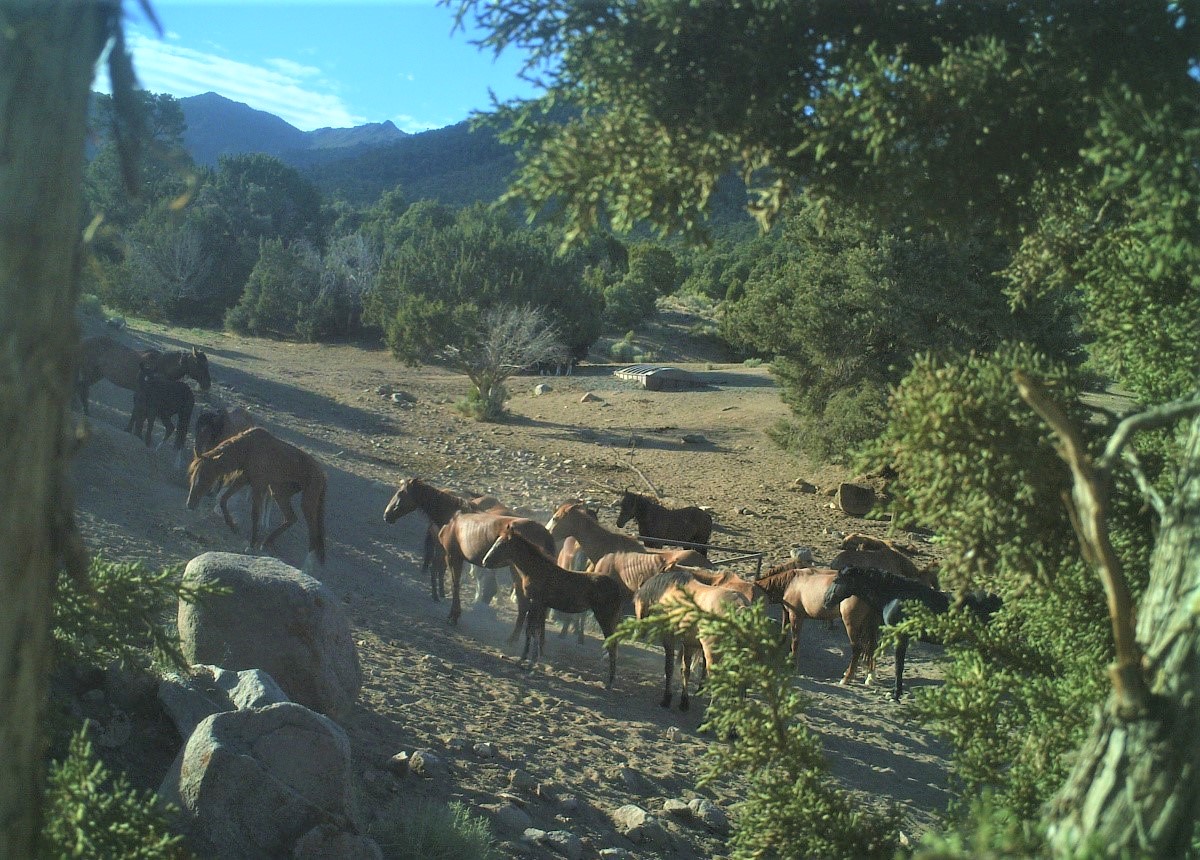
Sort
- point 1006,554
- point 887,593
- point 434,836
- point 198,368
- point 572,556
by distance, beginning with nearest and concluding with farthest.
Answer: point 1006,554
point 434,836
point 887,593
point 572,556
point 198,368

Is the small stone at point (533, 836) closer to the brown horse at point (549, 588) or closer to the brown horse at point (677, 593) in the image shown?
the brown horse at point (677, 593)

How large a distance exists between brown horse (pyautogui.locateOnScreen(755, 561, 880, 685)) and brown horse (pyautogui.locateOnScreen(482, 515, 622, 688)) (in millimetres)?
1937

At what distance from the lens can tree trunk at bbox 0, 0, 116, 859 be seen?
256 cm

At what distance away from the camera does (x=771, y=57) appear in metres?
4.16

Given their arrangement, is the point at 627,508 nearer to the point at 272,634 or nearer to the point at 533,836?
the point at 272,634

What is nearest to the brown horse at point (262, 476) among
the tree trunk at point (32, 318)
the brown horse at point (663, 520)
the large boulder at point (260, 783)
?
the brown horse at point (663, 520)

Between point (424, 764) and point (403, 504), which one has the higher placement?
point (403, 504)

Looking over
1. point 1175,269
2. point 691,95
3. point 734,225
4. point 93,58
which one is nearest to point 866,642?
point 1175,269

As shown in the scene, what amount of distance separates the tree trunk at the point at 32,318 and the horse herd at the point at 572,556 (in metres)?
→ 7.05

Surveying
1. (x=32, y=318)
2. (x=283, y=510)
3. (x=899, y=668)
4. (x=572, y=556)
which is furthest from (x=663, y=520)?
(x=32, y=318)

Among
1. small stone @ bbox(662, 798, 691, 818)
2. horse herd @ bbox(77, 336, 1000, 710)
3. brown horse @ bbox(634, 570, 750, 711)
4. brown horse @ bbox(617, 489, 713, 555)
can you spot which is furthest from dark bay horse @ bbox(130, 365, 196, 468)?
small stone @ bbox(662, 798, 691, 818)

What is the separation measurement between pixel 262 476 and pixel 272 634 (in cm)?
632

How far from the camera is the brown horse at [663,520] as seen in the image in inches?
652

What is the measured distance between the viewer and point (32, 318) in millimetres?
2596
